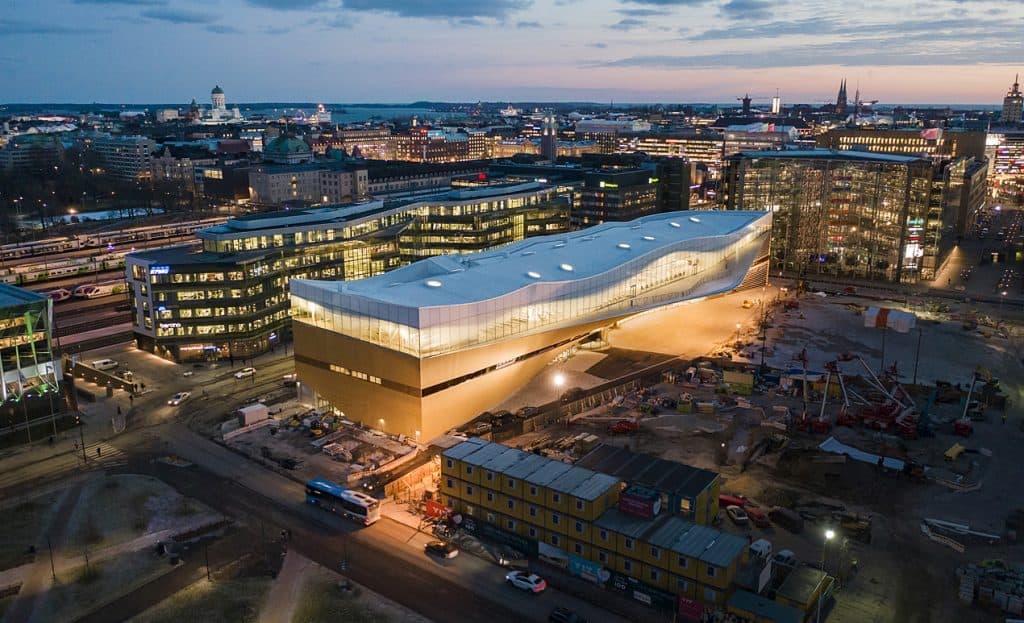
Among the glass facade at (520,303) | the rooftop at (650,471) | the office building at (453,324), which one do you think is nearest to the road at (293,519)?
the rooftop at (650,471)

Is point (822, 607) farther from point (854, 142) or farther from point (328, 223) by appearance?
point (854, 142)

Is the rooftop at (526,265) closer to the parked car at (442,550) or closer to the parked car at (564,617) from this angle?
the parked car at (442,550)

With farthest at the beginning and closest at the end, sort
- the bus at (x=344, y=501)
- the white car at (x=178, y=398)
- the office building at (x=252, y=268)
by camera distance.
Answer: the office building at (x=252, y=268), the white car at (x=178, y=398), the bus at (x=344, y=501)

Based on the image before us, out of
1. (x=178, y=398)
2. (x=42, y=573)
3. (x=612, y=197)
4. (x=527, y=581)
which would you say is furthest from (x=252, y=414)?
(x=612, y=197)

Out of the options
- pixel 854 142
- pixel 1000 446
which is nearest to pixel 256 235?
pixel 1000 446

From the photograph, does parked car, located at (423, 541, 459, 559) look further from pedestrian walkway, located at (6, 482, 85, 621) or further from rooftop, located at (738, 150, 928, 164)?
rooftop, located at (738, 150, 928, 164)

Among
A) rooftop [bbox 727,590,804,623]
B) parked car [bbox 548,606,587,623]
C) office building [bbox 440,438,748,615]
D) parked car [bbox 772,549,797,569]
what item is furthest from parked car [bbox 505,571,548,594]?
parked car [bbox 772,549,797,569]
